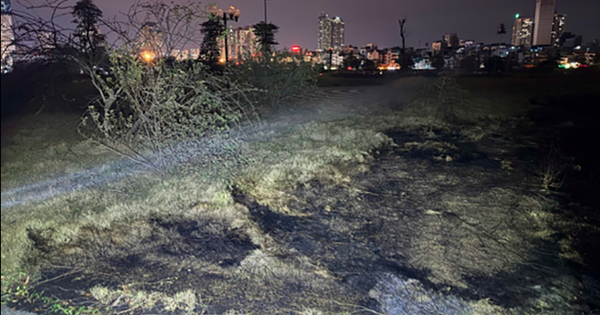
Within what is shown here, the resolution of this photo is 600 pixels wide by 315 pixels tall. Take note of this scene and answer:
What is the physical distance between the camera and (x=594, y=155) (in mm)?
11719

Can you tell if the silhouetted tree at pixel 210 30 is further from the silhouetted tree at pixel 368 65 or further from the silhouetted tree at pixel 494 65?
the silhouetted tree at pixel 368 65

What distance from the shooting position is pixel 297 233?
195 inches

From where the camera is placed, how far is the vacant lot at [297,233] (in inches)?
140

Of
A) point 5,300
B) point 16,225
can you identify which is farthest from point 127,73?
point 5,300

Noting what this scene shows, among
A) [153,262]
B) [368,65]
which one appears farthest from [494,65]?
[153,262]

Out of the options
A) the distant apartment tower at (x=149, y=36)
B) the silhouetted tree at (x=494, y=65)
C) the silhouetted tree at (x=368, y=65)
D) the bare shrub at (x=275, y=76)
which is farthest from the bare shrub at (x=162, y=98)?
the silhouetted tree at (x=368, y=65)

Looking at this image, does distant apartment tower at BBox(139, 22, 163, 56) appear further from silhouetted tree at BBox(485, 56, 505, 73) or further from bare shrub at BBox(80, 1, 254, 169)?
silhouetted tree at BBox(485, 56, 505, 73)

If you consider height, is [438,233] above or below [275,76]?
below

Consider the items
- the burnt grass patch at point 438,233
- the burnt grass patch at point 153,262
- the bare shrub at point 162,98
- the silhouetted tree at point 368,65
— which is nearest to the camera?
the burnt grass patch at point 153,262

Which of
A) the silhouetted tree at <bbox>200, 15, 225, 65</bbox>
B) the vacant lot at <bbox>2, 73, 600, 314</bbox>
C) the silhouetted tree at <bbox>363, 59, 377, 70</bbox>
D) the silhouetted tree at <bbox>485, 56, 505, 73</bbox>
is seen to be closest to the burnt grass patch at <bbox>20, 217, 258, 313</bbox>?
the vacant lot at <bbox>2, 73, 600, 314</bbox>

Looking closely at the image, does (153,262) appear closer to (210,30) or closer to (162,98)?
(162,98)

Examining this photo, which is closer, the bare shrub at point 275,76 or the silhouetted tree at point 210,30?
the silhouetted tree at point 210,30

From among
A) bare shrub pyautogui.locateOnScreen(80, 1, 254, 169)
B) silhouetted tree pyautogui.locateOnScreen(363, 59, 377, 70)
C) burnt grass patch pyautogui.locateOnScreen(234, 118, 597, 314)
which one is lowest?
burnt grass patch pyautogui.locateOnScreen(234, 118, 597, 314)

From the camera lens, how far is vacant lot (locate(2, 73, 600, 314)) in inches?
140
